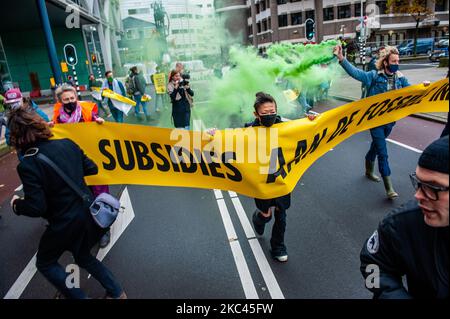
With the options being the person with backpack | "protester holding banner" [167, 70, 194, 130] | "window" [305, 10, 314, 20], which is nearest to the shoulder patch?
"protester holding banner" [167, 70, 194, 130]

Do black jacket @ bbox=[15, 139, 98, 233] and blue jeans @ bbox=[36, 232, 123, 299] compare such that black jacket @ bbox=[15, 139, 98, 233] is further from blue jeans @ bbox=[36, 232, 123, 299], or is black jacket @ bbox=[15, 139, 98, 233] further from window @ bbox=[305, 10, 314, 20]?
window @ bbox=[305, 10, 314, 20]

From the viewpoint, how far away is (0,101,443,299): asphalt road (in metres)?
3.41

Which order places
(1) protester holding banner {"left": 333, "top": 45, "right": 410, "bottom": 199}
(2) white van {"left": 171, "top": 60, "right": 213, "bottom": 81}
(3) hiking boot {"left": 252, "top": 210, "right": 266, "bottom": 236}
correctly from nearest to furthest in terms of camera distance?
(3) hiking boot {"left": 252, "top": 210, "right": 266, "bottom": 236}, (1) protester holding banner {"left": 333, "top": 45, "right": 410, "bottom": 199}, (2) white van {"left": 171, "top": 60, "right": 213, "bottom": 81}

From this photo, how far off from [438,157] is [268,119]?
2174 mm

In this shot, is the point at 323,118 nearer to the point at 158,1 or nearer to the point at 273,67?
the point at 273,67

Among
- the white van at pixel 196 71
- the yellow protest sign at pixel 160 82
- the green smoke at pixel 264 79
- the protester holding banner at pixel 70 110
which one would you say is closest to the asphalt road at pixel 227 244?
the protester holding banner at pixel 70 110

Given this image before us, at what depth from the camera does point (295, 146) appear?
3.63 m

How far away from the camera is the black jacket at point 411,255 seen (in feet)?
4.61

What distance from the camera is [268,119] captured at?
344 centimetres

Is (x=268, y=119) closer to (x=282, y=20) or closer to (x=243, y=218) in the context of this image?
(x=243, y=218)

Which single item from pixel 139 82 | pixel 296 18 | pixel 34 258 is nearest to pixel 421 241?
pixel 34 258

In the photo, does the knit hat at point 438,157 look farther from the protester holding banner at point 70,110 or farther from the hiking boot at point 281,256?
the protester holding banner at point 70,110

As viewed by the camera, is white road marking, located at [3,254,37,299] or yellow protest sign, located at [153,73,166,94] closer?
white road marking, located at [3,254,37,299]
